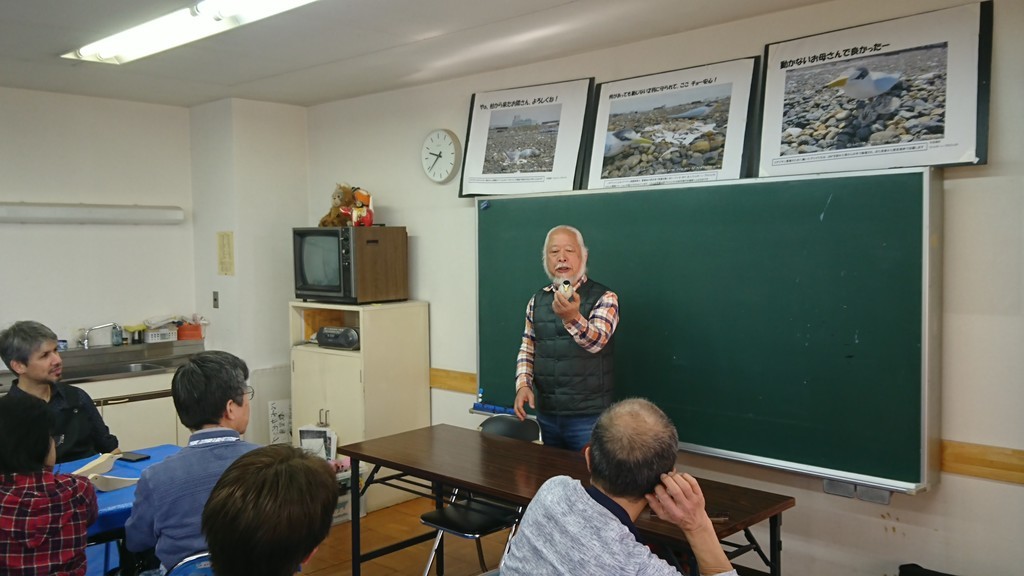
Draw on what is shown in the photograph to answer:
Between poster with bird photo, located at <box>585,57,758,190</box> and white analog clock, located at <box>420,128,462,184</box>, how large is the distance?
106 cm

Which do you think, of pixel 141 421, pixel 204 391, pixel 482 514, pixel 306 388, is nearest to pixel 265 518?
pixel 204 391

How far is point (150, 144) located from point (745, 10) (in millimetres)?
4350

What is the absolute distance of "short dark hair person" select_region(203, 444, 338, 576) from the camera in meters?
1.38

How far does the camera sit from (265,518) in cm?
138

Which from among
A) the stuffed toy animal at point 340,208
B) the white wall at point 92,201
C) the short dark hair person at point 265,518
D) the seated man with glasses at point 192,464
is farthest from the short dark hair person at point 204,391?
the white wall at point 92,201

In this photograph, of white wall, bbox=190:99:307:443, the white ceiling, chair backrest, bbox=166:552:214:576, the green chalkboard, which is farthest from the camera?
white wall, bbox=190:99:307:443

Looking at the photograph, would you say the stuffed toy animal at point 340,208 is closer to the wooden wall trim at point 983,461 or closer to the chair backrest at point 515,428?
the chair backrest at point 515,428

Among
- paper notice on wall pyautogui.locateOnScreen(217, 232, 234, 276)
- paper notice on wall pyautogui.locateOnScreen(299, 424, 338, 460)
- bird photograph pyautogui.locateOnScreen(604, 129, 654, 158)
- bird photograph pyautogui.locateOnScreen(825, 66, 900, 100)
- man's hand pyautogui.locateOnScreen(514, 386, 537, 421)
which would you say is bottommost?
paper notice on wall pyautogui.locateOnScreen(299, 424, 338, 460)

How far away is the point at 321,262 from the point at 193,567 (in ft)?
11.2

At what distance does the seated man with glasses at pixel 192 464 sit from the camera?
218 cm

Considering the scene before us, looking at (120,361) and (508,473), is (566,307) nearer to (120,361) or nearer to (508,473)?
(508,473)

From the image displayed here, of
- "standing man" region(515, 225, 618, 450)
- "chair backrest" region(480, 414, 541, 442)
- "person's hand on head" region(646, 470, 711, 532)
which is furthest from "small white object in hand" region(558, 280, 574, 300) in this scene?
"person's hand on head" region(646, 470, 711, 532)

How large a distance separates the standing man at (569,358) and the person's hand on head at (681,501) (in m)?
1.82

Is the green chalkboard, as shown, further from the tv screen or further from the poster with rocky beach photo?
the tv screen
